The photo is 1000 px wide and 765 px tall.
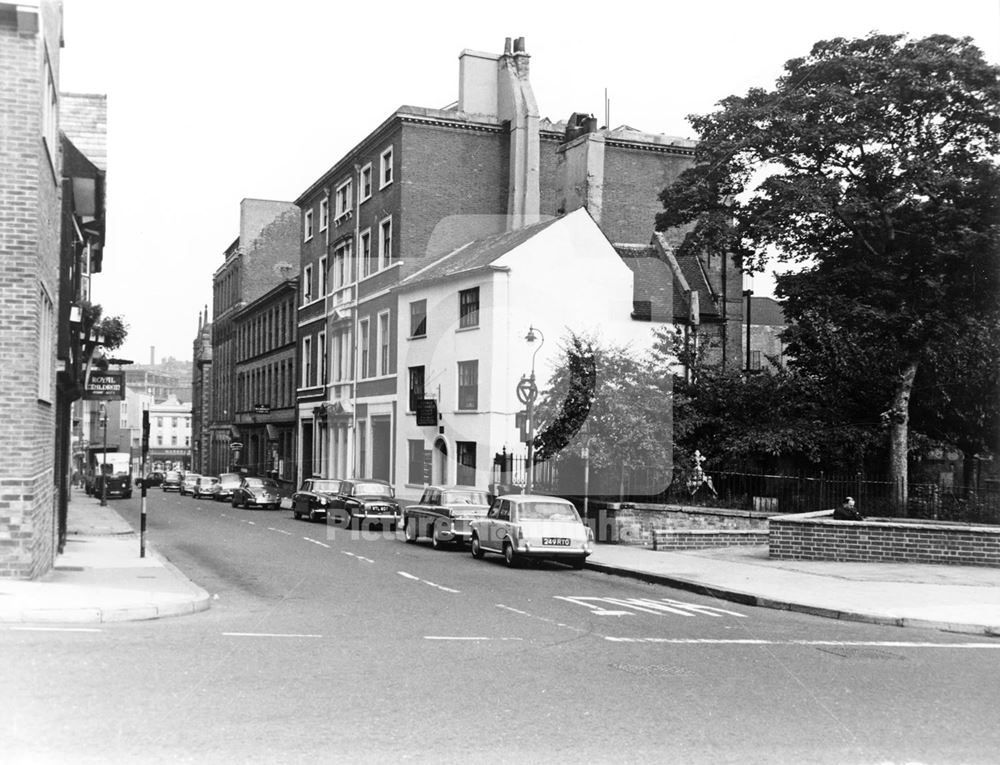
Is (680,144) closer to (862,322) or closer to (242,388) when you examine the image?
(862,322)

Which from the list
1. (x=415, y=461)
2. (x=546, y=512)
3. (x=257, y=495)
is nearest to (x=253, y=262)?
(x=257, y=495)

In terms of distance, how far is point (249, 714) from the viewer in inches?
303

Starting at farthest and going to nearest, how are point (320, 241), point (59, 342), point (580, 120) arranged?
point (320, 241)
point (580, 120)
point (59, 342)

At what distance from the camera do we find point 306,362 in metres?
59.4

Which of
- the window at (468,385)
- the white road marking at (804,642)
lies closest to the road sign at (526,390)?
the window at (468,385)

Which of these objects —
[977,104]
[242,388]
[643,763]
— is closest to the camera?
[643,763]

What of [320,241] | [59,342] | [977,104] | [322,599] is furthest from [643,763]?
[320,241]

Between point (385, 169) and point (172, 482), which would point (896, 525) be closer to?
point (385, 169)

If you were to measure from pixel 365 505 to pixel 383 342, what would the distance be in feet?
48.0

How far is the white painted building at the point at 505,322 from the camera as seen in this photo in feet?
116

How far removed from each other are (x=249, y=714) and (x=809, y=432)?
23.9 meters

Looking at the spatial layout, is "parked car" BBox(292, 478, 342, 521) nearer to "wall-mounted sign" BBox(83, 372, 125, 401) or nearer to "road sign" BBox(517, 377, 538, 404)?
"road sign" BBox(517, 377, 538, 404)

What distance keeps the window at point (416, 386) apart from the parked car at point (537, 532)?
17685 millimetres

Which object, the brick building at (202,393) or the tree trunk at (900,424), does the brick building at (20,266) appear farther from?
the brick building at (202,393)
